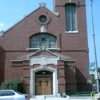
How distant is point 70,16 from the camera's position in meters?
31.0

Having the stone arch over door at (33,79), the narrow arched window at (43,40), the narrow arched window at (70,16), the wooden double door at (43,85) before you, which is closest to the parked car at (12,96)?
the stone arch over door at (33,79)

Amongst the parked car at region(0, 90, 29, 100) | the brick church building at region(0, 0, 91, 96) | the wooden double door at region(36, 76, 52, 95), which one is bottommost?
the parked car at region(0, 90, 29, 100)

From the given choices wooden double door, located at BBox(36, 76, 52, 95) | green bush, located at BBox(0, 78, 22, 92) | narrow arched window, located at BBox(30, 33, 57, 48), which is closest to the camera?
green bush, located at BBox(0, 78, 22, 92)

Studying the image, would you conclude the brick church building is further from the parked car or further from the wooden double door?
the parked car

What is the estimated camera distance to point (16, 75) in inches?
1064

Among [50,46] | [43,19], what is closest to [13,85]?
[50,46]

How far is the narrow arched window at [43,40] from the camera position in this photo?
2973cm

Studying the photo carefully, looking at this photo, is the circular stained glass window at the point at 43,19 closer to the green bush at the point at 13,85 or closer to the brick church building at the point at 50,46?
the brick church building at the point at 50,46

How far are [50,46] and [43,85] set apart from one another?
219 inches

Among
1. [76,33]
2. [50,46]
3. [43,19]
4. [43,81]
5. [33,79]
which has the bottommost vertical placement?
[43,81]

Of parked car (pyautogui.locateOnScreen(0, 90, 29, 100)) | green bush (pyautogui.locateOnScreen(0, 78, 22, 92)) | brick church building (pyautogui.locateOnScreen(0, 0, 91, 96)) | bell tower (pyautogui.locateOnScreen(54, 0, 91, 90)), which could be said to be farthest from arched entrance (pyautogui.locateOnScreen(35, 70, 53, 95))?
parked car (pyautogui.locateOnScreen(0, 90, 29, 100))

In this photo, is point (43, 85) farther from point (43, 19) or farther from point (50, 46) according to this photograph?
point (43, 19)

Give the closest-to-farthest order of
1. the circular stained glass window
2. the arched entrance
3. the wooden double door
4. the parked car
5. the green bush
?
the parked car
the green bush
the wooden double door
the arched entrance
the circular stained glass window

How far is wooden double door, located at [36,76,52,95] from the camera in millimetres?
26750
